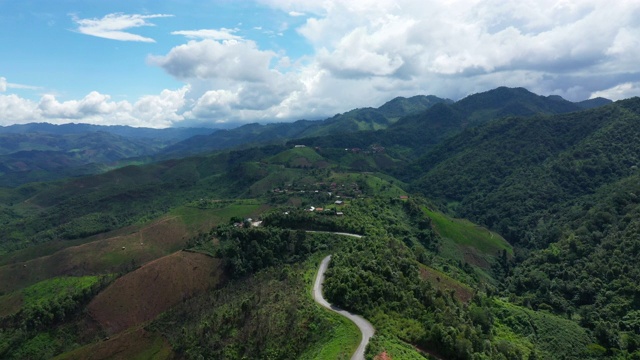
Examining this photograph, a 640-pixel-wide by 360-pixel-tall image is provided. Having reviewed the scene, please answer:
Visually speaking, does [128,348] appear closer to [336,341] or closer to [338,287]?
[338,287]

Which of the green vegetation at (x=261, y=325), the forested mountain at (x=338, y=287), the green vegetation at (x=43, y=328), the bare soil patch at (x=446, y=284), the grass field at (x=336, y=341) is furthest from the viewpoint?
the bare soil patch at (x=446, y=284)

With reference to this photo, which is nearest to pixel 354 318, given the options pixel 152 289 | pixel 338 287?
pixel 338 287

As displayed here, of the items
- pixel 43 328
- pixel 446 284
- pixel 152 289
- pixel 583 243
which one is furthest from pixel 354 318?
pixel 583 243

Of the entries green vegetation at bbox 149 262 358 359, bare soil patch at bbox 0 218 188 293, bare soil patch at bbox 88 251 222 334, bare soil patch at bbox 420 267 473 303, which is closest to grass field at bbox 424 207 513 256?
bare soil patch at bbox 420 267 473 303

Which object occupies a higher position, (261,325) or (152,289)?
(261,325)

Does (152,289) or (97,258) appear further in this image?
(97,258)

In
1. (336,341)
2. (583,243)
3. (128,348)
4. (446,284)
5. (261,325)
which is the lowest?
(128,348)

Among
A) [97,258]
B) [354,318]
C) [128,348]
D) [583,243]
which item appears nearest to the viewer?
[354,318]

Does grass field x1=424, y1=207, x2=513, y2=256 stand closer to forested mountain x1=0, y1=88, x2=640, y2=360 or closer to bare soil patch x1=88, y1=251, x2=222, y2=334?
forested mountain x1=0, y1=88, x2=640, y2=360

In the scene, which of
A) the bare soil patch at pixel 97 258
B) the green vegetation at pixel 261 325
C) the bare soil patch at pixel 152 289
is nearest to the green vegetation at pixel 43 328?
the bare soil patch at pixel 152 289

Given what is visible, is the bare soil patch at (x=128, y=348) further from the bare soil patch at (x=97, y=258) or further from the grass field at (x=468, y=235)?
the grass field at (x=468, y=235)

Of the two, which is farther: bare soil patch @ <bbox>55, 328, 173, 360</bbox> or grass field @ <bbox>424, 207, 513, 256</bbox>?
grass field @ <bbox>424, 207, 513, 256</bbox>

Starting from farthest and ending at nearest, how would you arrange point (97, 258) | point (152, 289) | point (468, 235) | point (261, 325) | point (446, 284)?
point (468, 235), point (97, 258), point (152, 289), point (446, 284), point (261, 325)
